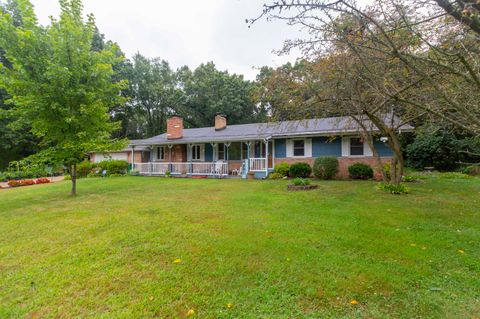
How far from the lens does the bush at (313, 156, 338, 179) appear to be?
12680 millimetres

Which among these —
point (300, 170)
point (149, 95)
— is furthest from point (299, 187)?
point (149, 95)

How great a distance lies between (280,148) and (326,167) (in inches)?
127

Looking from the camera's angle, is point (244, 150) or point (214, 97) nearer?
point (244, 150)

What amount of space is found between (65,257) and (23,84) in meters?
7.38

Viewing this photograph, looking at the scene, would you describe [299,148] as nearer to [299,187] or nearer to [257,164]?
[257,164]

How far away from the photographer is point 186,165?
16750mm

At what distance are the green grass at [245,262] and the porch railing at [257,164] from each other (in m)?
7.79

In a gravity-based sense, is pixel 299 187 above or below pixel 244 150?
below

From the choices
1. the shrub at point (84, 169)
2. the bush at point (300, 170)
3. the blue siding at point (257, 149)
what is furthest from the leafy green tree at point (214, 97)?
the bush at point (300, 170)

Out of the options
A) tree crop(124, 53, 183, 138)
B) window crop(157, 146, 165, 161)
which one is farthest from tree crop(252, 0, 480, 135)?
tree crop(124, 53, 183, 138)

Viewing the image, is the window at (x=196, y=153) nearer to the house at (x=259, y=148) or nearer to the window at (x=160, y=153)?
the house at (x=259, y=148)

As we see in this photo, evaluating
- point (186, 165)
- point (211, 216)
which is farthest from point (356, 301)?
point (186, 165)

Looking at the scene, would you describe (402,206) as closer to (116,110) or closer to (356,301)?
(356,301)

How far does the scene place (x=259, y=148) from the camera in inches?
627
